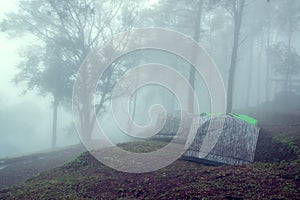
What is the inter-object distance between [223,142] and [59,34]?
21171 millimetres

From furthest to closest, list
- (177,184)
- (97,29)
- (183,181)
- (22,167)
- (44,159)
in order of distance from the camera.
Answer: (97,29) < (44,159) < (22,167) < (183,181) < (177,184)

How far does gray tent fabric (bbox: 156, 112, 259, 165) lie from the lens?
999 centimetres

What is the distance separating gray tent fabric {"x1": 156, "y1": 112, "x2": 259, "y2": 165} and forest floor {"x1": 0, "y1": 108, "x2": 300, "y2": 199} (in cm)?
76

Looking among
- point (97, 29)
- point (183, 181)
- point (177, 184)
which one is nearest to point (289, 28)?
point (97, 29)

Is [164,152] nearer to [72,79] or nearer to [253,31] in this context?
[72,79]

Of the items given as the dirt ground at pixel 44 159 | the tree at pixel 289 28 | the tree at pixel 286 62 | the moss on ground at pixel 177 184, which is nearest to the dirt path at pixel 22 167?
the dirt ground at pixel 44 159

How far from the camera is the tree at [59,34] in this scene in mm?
23906

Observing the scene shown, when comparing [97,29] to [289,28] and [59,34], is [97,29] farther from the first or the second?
[289,28]

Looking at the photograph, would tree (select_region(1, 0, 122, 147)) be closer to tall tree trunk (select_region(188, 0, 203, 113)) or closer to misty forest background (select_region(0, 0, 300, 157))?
misty forest background (select_region(0, 0, 300, 157))

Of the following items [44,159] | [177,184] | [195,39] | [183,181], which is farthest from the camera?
[195,39]

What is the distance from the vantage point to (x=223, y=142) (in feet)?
33.6

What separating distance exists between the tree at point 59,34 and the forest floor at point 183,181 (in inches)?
599

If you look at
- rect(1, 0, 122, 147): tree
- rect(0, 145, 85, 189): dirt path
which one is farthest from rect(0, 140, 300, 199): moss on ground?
rect(1, 0, 122, 147): tree

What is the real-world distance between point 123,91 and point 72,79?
5329 mm
